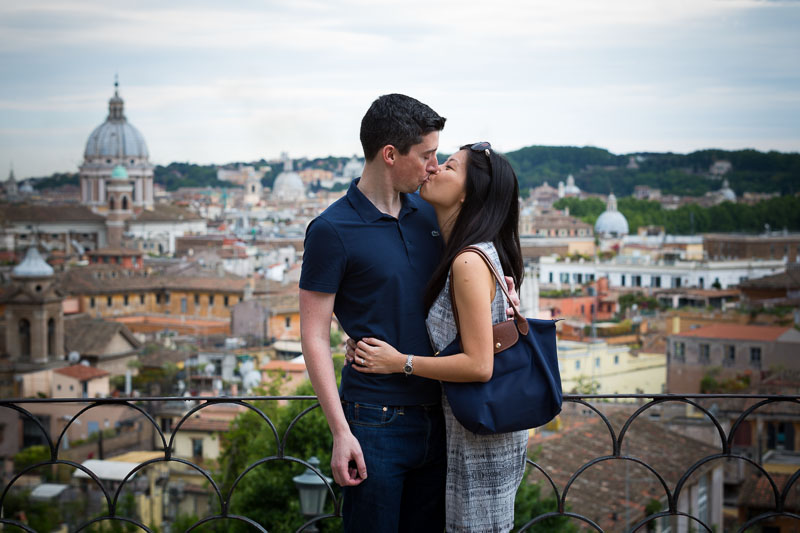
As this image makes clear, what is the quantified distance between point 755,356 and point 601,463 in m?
10.6

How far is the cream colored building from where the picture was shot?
19.8 meters

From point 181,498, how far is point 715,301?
989 inches

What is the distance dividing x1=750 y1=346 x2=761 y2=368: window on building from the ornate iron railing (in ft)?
9.95

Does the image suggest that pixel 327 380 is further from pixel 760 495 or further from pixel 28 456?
pixel 28 456

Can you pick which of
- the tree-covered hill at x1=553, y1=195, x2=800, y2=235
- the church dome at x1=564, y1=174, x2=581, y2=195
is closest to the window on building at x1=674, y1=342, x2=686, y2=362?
the tree-covered hill at x1=553, y1=195, x2=800, y2=235

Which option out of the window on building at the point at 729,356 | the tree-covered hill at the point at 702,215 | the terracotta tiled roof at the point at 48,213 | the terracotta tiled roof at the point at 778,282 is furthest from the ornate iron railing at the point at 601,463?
the terracotta tiled roof at the point at 48,213

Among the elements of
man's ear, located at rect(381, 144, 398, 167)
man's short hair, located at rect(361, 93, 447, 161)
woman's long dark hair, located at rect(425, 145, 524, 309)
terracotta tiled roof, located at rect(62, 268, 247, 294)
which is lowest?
terracotta tiled roof, located at rect(62, 268, 247, 294)

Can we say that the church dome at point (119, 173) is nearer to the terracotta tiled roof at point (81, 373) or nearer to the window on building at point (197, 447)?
the terracotta tiled roof at point (81, 373)

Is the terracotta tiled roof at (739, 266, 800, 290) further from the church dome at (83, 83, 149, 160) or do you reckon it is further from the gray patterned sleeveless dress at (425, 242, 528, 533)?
the church dome at (83, 83, 149, 160)

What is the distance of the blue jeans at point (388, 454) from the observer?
4.20 ft

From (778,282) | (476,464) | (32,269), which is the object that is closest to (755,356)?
(778,282)

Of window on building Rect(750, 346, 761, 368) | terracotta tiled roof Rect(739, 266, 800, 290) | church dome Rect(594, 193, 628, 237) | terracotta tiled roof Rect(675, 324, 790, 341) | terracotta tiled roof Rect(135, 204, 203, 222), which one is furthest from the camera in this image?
terracotta tiled roof Rect(135, 204, 203, 222)

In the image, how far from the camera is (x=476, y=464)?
127cm

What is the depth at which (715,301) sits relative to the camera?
107ft
